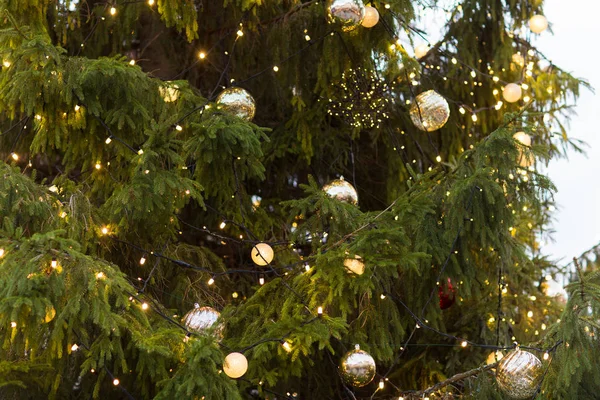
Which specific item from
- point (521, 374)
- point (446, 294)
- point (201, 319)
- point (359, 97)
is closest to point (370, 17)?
point (359, 97)

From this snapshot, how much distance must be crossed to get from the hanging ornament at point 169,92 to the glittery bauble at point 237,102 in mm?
180

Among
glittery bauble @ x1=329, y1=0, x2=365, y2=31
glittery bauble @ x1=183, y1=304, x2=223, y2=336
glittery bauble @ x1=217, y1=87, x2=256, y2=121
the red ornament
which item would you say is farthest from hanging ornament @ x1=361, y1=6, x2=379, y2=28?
glittery bauble @ x1=183, y1=304, x2=223, y2=336

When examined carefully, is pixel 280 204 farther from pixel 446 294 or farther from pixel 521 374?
pixel 521 374

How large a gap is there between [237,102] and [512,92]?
1.41 m

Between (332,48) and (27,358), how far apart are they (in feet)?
6.21

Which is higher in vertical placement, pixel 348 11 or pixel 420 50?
pixel 420 50

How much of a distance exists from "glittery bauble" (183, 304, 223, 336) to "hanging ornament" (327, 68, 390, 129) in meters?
1.19

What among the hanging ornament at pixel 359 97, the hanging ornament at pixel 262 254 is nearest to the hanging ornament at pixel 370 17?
the hanging ornament at pixel 359 97

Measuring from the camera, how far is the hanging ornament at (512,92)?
4078mm

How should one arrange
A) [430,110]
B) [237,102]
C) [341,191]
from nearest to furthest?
[237,102]
[341,191]
[430,110]

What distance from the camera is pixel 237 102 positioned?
3.49 metres

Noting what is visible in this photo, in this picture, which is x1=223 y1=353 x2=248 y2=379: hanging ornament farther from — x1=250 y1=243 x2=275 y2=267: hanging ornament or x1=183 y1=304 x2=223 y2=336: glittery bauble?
x1=250 y1=243 x2=275 y2=267: hanging ornament

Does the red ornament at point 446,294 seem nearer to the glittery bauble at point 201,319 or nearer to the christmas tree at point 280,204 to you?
the christmas tree at point 280,204

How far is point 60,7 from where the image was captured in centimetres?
400
